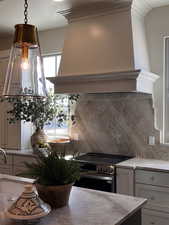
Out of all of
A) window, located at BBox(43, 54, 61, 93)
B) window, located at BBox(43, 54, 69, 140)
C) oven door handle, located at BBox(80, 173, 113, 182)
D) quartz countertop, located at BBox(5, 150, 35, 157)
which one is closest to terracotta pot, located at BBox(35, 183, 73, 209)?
oven door handle, located at BBox(80, 173, 113, 182)

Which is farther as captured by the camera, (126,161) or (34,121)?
(34,121)

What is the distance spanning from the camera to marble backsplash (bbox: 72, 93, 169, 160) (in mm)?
3451

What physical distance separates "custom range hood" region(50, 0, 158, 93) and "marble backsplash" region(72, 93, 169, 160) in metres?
0.35

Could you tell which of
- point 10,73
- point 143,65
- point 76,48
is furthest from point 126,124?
point 10,73

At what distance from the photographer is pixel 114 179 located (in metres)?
2.97

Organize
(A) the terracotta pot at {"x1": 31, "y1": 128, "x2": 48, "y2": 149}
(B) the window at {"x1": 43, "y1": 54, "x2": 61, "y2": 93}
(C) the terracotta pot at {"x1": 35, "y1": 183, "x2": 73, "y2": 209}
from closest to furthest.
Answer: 1. (C) the terracotta pot at {"x1": 35, "y1": 183, "x2": 73, "y2": 209}
2. (A) the terracotta pot at {"x1": 31, "y1": 128, "x2": 48, "y2": 149}
3. (B) the window at {"x1": 43, "y1": 54, "x2": 61, "y2": 93}

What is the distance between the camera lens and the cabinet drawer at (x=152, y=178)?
9.04 feet

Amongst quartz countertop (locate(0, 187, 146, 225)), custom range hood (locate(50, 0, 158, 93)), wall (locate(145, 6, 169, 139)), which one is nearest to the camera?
quartz countertop (locate(0, 187, 146, 225))

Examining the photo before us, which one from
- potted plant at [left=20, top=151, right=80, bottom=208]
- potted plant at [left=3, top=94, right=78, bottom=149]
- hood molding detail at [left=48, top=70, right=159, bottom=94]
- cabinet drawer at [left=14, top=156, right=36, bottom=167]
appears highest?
hood molding detail at [left=48, top=70, right=159, bottom=94]

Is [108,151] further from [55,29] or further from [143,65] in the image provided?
[55,29]

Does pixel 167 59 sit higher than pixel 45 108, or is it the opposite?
pixel 167 59

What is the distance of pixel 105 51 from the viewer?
10.6 ft

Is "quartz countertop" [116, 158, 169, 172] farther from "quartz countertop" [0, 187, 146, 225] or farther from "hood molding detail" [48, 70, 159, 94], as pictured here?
"quartz countertop" [0, 187, 146, 225]

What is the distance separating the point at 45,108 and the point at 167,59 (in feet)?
5.91
